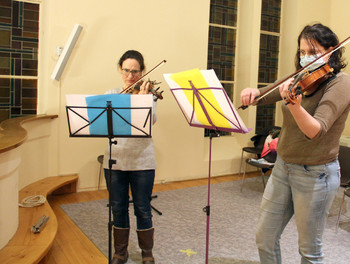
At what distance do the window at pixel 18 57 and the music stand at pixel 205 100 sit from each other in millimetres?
2410

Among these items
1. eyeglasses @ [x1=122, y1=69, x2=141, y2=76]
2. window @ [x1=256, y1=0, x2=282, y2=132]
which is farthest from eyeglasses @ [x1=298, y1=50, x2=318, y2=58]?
window @ [x1=256, y1=0, x2=282, y2=132]

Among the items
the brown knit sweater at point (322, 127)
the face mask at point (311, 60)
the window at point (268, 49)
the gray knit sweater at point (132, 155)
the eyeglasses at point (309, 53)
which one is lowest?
the gray knit sweater at point (132, 155)

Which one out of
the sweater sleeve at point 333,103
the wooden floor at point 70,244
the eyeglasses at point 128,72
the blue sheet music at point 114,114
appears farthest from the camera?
the wooden floor at point 70,244

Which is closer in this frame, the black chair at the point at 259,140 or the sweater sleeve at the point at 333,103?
the sweater sleeve at the point at 333,103

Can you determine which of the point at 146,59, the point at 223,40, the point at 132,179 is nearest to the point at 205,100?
the point at 132,179

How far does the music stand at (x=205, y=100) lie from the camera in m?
1.64

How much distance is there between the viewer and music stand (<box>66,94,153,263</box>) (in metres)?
1.85

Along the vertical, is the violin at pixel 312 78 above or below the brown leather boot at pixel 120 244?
above

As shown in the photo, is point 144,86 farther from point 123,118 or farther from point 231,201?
point 231,201

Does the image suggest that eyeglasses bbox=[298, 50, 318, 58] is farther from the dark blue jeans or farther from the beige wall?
the beige wall

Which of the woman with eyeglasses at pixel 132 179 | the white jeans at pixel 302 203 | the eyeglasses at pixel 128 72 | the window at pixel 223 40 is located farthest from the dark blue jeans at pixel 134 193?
the window at pixel 223 40

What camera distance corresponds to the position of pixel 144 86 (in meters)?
2.07

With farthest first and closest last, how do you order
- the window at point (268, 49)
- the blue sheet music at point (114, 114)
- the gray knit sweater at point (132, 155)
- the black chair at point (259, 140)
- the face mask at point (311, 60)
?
the window at point (268, 49), the black chair at point (259, 140), the gray knit sweater at point (132, 155), the blue sheet music at point (114, 114), the face mask at point (311, 60)

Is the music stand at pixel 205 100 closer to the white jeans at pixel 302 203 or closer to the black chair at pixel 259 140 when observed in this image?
the white jeans at pixel 302 203
